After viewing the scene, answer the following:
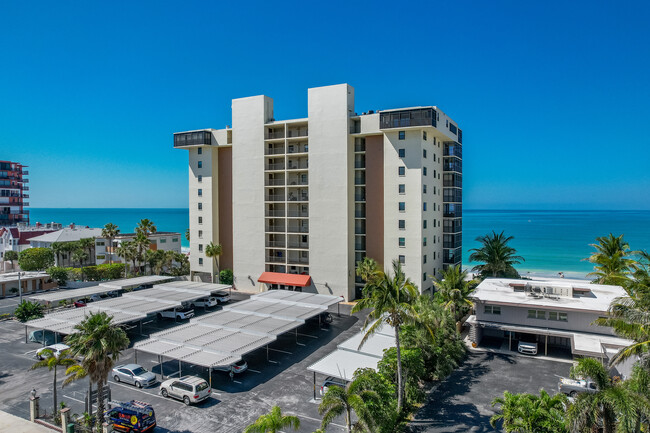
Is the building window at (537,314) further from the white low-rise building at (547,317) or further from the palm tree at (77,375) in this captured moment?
the palm tree at (77,375)

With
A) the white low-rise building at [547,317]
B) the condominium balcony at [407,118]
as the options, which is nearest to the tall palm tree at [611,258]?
the white low-rise building at [547,317]

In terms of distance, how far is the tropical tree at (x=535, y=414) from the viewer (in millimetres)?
16484

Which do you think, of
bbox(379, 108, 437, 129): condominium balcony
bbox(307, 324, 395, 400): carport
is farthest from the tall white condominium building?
bbox(307, 324, 395, 400): carport

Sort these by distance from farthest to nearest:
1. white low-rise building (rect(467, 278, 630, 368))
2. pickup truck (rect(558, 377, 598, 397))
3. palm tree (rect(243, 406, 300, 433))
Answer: white low-rise building (rect(467, 278, 630, 368)) → pickup truck (rect(558, 377, 598, 397)) → palm tree (rect(243, 406, 300, 433))

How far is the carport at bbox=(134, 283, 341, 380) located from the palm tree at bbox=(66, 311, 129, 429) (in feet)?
20.2

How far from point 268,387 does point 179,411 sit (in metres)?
5.70

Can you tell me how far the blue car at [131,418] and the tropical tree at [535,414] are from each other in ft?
57.6

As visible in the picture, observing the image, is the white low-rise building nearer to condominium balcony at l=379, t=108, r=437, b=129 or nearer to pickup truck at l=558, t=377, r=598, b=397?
pickup truck at l=558, t=377, r=598, b=397

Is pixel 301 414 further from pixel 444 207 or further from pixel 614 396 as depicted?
pixel 444 207

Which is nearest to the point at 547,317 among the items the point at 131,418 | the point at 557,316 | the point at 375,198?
the point at 557,316

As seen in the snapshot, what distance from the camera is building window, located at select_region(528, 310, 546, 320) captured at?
32.9m

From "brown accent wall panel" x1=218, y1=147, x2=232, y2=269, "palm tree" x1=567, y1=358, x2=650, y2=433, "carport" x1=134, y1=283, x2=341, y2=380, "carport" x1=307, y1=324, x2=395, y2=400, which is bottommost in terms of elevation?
"carport" x1=307, y1=324, x2=395, y2=400

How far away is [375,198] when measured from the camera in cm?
4934

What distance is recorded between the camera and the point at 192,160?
198 feet
